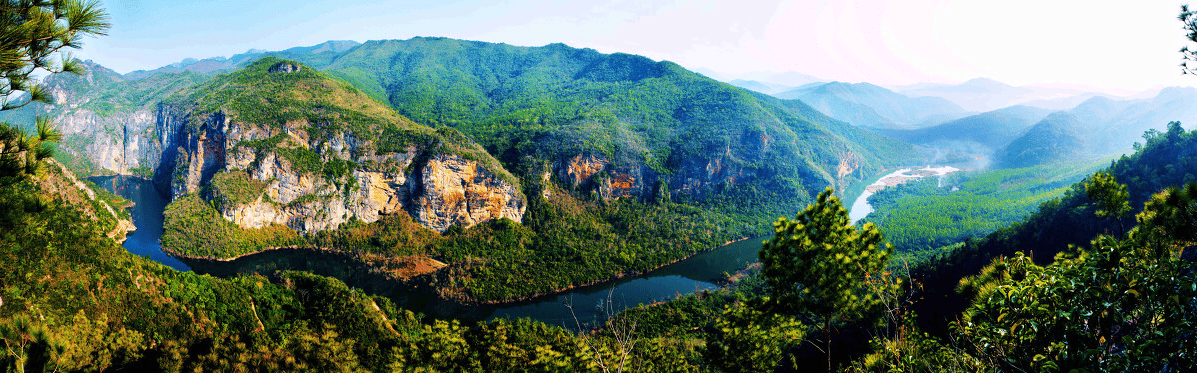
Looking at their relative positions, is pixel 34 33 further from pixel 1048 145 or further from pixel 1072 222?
pixel 1048 145

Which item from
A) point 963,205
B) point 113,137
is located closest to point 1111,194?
point 963,205

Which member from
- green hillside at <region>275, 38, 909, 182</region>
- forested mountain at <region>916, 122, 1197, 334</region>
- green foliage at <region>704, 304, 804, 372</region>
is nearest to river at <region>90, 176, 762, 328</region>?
forested mountain at <region>916, 122, 1197, 334</region>

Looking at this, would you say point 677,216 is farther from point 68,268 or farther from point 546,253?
point 68,268

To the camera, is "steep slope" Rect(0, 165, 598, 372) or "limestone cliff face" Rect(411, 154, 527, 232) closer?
"steep slope" Rect(0, 165, 598, 372)

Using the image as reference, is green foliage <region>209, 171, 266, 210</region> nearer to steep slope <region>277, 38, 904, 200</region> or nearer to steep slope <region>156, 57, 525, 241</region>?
steep slope <region>156, 57, 525, 241</region>

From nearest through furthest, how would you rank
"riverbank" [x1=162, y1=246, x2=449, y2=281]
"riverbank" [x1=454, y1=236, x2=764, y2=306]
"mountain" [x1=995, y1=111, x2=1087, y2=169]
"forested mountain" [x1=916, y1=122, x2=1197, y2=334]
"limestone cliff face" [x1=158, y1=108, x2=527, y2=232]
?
1. "forested mountain" [x1=916, y1=122, x2=1197, y2=334]
2. "riverbank" [x1=454, y1=236, x2=764, y2=306]
3. "riverbank" [x1=162, y1=246, x2=449, y2=281]
4. "limestone cliff face" [x1=158, y1=108, x2=527, y2=232]
5. "mountain" [x1=995, y1=111, x2=1087, y2=169]

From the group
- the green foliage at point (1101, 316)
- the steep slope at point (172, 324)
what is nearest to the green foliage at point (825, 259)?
the green foliage at point (1101, 316)

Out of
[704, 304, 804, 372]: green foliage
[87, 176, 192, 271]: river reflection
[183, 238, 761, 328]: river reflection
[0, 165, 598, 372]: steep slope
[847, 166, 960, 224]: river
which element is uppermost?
[704, 304, 804, 372]: green foliage

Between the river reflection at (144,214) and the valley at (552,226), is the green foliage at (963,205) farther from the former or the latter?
the river reflection at (144,214)
